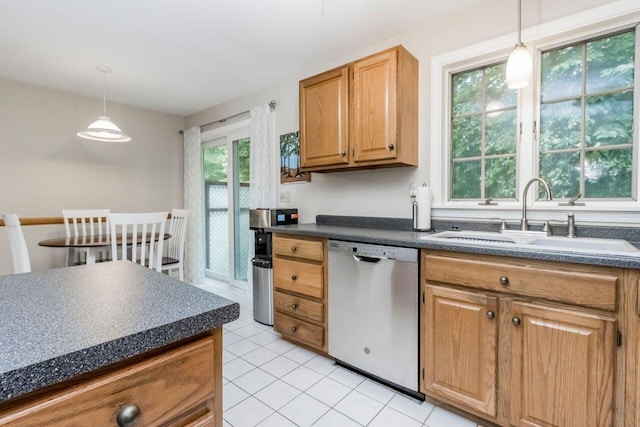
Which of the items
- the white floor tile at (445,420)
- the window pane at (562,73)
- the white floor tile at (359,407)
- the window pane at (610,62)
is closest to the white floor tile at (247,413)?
the white floor tile at (359,407)

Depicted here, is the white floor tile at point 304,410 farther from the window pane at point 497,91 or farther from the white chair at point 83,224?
the white chair at point 83,224

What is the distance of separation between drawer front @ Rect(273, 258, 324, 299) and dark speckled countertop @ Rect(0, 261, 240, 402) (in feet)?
4.48

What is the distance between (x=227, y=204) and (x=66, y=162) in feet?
6.05

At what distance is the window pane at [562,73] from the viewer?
1.80m

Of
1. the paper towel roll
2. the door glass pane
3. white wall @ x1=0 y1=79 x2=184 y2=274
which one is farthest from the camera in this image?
the door glass pane

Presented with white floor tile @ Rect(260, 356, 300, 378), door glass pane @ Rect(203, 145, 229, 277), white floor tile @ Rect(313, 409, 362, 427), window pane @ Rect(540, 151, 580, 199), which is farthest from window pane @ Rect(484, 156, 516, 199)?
door glass pane @ Rect(203, 145, 229, 277)

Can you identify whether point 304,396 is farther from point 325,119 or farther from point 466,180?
point 325,119

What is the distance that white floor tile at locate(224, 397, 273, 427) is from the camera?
1.58 m

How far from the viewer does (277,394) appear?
180cm

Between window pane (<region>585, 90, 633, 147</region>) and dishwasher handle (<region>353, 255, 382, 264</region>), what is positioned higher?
window pane (<region>585, 90, 633, 147</region>)

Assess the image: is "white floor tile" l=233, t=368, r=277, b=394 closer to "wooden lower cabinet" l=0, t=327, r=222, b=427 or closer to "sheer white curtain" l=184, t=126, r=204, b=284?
"wooden lower cabinet" l=0, t=327, r=222, b=427

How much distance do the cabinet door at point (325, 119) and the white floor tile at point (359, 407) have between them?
1.56 metres

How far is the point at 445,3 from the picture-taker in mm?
2020

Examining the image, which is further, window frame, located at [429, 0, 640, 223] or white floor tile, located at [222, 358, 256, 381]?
white floor tile, located at [222, 358, 256, 381]
